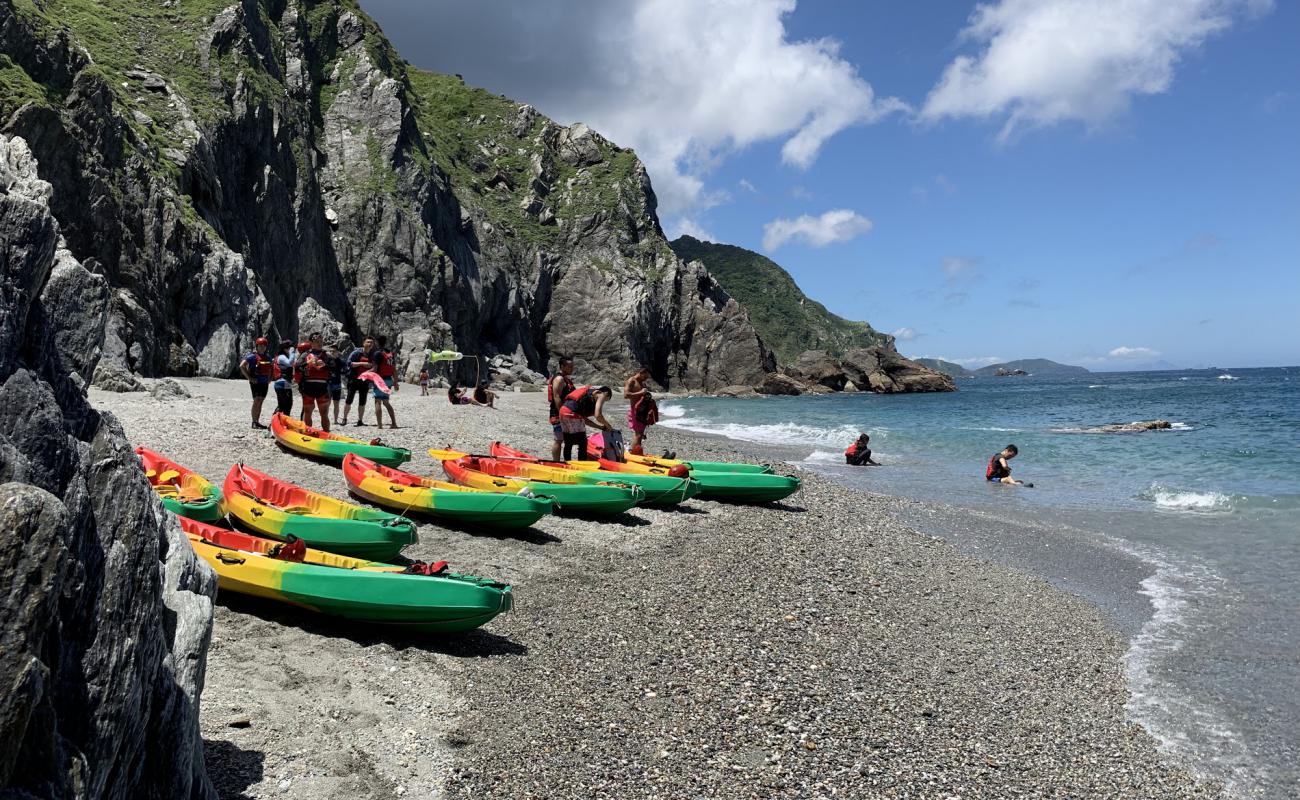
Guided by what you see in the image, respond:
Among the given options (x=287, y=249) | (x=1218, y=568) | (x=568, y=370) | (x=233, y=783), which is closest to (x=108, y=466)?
(x=233, y=783)

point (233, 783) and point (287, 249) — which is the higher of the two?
point (287, 249)

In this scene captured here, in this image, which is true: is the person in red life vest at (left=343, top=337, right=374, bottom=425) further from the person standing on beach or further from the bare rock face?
the bare rock face

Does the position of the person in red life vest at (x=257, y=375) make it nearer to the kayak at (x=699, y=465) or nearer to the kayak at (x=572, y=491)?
the kayak at (x=572, y=491)

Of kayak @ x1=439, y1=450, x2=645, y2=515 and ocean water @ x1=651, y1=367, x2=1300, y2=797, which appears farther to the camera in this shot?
kayak @ x1=439, y1=450, x2=645, y2=515

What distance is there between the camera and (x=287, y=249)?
53688mm

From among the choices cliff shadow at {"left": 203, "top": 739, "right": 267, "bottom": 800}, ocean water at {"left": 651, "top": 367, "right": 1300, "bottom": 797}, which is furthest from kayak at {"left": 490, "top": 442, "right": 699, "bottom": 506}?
cliff shadow at {"left": 203, "top": 739, "right": 267, "bottom": 800}

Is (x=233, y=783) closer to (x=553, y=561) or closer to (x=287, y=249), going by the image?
(x=553, y=561)

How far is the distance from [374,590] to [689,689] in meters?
2.90

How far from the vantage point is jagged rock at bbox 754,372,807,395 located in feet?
293

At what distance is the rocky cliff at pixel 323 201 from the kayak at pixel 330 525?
1996cm

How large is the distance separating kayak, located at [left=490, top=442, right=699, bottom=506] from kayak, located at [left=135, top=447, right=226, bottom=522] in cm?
517

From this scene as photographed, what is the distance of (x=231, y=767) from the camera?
204 inches

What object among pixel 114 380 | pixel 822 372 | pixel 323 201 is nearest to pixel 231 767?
pixel 114 380

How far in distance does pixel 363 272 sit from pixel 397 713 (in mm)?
65293
